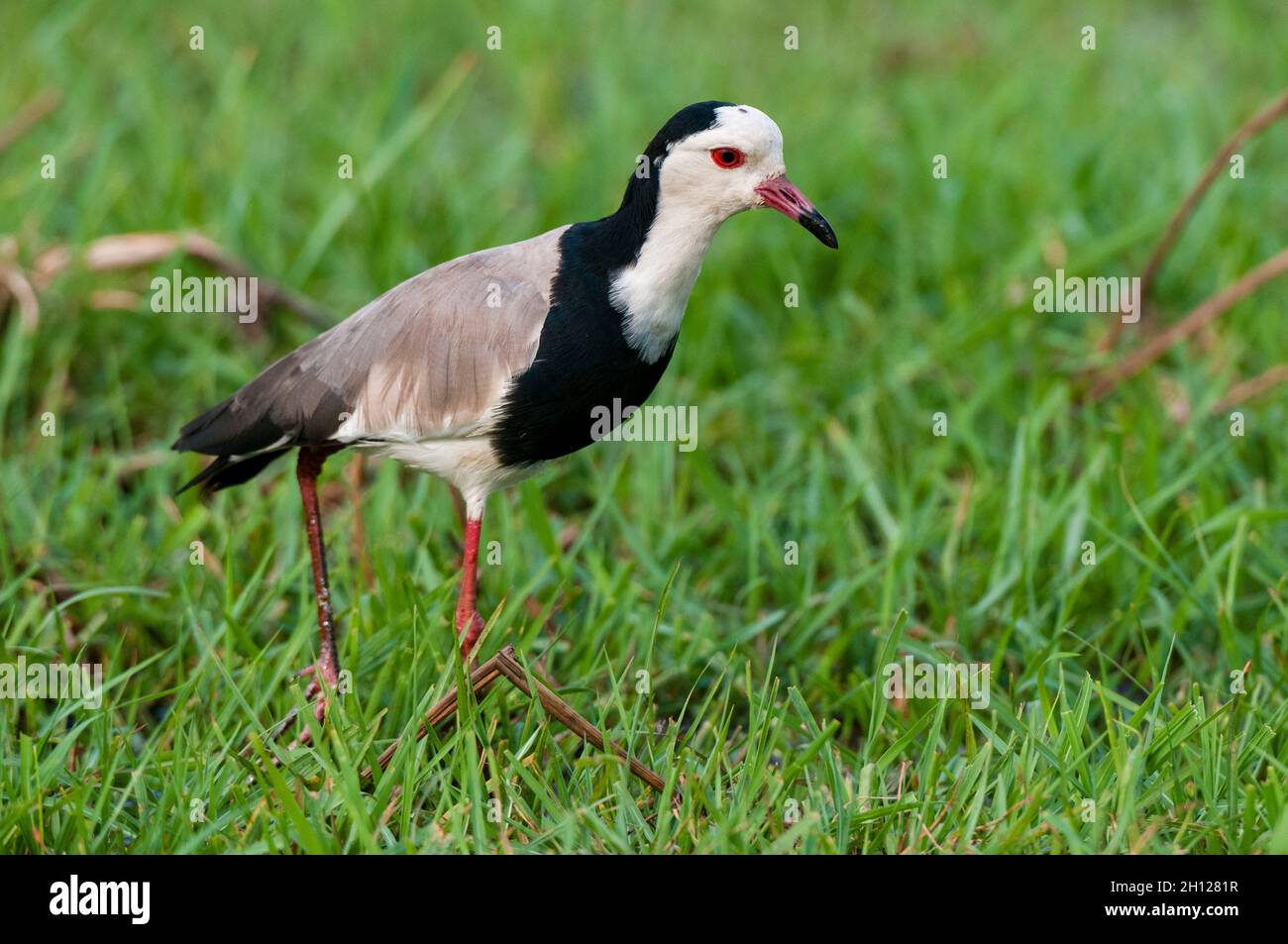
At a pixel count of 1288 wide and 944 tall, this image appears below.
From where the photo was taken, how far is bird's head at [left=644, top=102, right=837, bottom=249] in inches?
131

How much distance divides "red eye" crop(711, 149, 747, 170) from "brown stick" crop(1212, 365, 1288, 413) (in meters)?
2.69

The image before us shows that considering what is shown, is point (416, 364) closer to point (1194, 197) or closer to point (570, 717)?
point (570, 717)

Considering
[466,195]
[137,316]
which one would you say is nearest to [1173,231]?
[466,195]

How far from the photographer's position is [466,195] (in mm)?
6496

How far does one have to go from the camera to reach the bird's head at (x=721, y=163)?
3.33m

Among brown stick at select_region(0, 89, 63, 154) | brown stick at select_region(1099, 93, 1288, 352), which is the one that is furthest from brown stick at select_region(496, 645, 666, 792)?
brown stick at select_region(0, 89, 63, 154)

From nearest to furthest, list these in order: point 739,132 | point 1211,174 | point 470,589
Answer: point 739,132 < point 470,589 < point 1211,174

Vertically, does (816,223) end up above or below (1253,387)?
above

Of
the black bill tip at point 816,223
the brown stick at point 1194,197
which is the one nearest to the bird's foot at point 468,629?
the black bill tip at point 816,223

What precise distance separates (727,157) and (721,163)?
18mm

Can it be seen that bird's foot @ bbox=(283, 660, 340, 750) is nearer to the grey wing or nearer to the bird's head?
the grey wing

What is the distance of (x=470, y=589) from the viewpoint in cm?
368

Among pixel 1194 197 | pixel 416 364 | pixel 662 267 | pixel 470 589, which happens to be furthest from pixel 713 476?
pixel 1194 197

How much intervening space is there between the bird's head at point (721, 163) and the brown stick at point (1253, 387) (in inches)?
98.9
